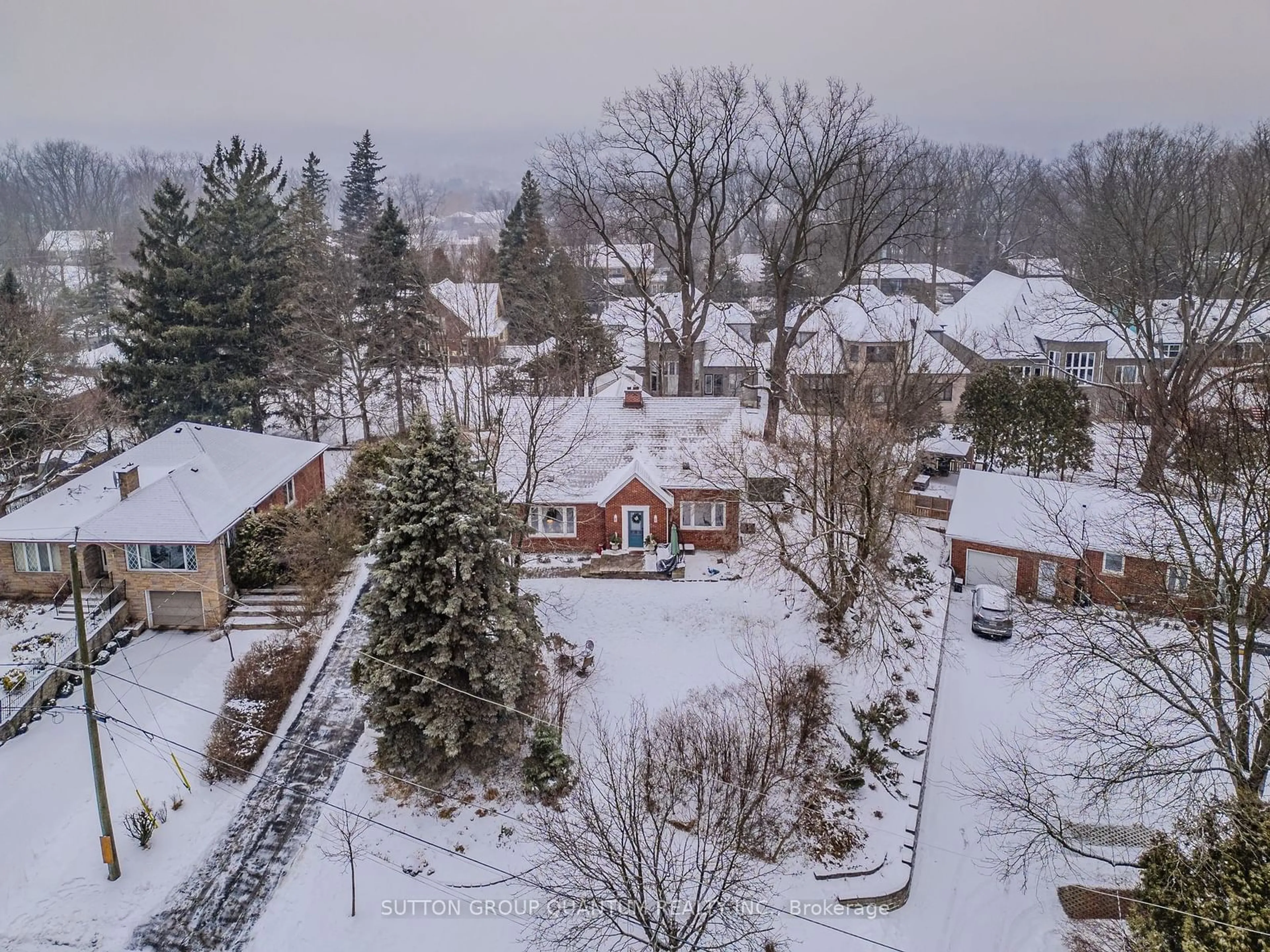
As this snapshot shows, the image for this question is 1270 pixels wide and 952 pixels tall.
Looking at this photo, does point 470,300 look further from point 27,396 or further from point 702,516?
point 702,516

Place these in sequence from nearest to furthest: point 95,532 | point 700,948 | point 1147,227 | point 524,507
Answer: point 700,948, point 95,532, point 524,507, point 1147,227

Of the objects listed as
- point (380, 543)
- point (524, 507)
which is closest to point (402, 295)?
point (524, 507)

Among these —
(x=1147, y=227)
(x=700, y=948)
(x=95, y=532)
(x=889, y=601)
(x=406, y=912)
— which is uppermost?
(x=1147, y=227)

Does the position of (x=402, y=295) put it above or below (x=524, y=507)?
above

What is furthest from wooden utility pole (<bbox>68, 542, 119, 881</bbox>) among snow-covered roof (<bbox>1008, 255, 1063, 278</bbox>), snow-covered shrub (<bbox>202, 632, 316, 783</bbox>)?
snow-covered roof (<bbox>1008, 255, 1063, 278</bbox>)

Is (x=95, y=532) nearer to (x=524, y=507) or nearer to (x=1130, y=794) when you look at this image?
(x=524, y=507)

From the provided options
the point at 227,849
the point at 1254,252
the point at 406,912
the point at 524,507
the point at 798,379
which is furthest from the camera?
the point at 1254,252

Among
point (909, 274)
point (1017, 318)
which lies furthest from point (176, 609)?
point (909, 274)
